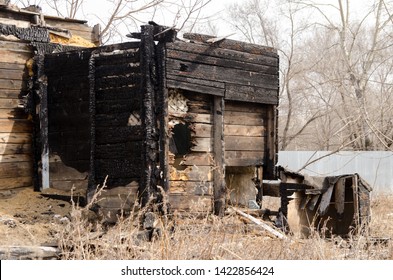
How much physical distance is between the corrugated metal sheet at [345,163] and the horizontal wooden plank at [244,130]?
13.3 meters

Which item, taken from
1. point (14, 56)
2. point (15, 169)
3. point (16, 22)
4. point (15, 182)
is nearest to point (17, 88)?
point (14, 56)

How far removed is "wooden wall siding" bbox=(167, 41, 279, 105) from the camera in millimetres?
9117

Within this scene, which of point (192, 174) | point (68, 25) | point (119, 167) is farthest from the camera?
point (68, 25)

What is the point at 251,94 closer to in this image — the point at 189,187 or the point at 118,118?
the point at 189,187

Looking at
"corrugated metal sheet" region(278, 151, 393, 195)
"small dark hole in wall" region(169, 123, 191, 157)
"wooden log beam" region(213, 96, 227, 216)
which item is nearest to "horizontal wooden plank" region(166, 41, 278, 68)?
"wooden log beam" region(213, 96, 227, 216)

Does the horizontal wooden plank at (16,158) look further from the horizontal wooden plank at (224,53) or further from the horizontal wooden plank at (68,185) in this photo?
the horizontal wooden plank at (224,53)

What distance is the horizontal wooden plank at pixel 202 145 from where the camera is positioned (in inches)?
370

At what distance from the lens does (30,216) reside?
9.03m

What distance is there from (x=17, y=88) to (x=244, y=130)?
4014mm

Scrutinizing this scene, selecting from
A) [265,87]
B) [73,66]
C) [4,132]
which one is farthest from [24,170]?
[265,87]

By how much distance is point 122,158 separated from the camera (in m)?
9.18

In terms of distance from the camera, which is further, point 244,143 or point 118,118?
point 244,143
